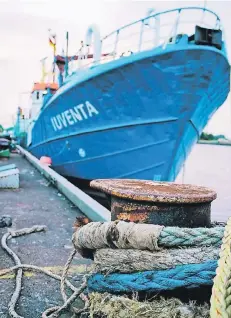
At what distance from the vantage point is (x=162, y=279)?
148cm

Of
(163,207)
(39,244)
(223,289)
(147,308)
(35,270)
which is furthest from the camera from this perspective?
(39,244)

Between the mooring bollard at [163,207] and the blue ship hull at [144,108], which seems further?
the blue ship hull at [144,108]

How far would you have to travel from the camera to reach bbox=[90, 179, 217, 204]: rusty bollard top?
165 centimetres

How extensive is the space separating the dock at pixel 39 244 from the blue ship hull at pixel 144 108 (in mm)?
2779

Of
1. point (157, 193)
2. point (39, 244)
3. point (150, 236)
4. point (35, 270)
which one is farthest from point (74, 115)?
A: point (150, 236)

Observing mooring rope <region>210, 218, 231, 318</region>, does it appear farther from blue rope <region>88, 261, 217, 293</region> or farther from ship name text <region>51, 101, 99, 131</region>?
ship name text <region>51, 101, 99, 131</region>

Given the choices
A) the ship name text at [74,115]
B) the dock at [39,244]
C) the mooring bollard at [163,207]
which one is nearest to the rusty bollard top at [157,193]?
the mooring bollard at [163,207]

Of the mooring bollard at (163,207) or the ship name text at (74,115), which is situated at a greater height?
the ship name text at (74,115)

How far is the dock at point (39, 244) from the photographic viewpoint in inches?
86.4

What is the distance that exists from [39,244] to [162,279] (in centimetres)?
204

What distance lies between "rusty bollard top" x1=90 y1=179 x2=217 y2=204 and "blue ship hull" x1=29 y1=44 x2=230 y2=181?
20.6 feet

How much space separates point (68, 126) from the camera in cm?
1024

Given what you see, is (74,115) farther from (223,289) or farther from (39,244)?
(223,289)

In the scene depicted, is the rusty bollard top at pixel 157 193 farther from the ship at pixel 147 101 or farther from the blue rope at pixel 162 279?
the ship at pixel 147 101
